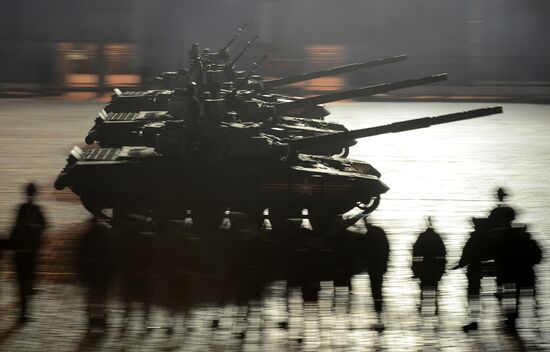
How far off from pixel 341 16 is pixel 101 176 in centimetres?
2646

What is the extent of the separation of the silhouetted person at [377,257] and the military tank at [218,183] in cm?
314

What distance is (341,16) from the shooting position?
40906 mm

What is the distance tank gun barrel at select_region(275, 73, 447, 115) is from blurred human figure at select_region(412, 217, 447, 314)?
827 cm

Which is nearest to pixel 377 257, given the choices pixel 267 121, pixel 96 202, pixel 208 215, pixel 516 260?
pixel 516 260

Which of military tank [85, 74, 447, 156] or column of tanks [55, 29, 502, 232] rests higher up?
military tank [85, 74, 447, 156]

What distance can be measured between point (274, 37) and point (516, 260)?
29.6 meters

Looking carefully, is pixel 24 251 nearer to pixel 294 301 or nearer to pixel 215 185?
pixel 294 301

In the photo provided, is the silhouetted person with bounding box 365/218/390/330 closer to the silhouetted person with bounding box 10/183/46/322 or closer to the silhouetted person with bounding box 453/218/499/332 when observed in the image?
the silhouetted person with bounding box 453/218/499/332

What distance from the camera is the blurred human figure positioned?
40.9 ft

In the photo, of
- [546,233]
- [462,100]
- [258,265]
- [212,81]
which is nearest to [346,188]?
[258,265]

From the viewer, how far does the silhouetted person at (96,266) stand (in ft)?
40.9

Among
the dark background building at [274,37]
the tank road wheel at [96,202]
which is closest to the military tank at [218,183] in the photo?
the tank road wheel at [96,202]

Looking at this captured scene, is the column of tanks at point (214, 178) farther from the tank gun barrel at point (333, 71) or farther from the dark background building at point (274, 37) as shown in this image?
the dark background building at point (274, 37)

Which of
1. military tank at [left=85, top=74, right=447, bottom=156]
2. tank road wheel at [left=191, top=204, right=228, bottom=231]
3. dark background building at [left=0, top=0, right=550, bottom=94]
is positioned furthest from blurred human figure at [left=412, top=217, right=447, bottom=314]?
dark background building at [left=0, top=0, right=550, bottom=94]
